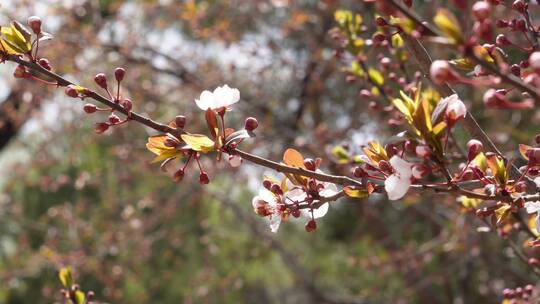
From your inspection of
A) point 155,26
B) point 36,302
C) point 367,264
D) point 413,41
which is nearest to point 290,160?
point 413,41

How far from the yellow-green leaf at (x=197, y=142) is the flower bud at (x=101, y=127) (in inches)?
5.8

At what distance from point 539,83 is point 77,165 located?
4.15 m

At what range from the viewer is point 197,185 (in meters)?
3.60

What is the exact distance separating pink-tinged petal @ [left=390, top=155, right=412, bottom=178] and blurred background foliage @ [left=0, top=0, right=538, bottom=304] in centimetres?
186

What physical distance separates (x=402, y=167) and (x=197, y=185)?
9.60 feet

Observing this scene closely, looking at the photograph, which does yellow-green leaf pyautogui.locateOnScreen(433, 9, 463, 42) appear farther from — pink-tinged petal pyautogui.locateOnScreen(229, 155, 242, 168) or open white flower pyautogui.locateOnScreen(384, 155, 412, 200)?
pink-tinged petal pyautogui.locateOnScreen(229, 155, 242, 168)

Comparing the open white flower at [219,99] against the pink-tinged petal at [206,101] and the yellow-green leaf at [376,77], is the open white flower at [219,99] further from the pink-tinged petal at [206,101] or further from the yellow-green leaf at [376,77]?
the yellow-green leaf at [376,77]

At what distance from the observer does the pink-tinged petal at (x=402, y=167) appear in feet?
2.41

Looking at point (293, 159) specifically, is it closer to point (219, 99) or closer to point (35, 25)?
point (219, 99)

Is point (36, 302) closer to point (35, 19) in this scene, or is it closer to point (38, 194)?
point (38, 194)

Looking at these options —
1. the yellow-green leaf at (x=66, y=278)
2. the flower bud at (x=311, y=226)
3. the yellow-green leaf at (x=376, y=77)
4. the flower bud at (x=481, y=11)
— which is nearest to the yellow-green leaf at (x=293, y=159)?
the flower bud at (x=311, y=226)

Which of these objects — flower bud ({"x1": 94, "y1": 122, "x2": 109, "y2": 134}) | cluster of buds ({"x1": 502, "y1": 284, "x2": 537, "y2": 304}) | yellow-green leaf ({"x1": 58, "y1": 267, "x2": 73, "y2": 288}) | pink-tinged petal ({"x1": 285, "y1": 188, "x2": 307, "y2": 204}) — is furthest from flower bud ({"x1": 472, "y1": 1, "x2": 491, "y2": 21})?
yellow-green leaf ({"x1": 58, "y1": 267, "x2": 73, "y2": 288})

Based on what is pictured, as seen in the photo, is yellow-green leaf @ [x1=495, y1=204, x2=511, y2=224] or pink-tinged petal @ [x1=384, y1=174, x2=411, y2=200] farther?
yellow-green leaf @ [x1=495, y1=204, x2=511, y2=224]

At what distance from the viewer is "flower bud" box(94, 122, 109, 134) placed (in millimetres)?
864
